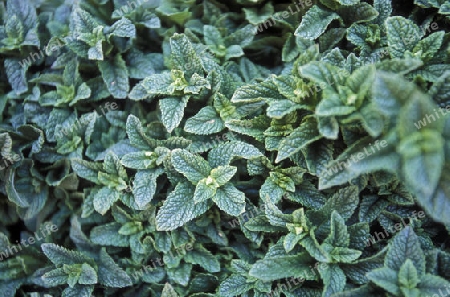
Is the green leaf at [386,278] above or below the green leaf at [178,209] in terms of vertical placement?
above

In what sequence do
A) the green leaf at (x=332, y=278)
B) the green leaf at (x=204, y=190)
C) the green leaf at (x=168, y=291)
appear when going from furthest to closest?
the green leaf at (x=168, y=291)
the green leaf at (x=204, y=190)
the green leaf at (x=332, y=278)

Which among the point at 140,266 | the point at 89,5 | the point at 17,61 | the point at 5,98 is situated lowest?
the point at 140,266

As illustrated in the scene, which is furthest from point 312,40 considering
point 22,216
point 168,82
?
point 22,216

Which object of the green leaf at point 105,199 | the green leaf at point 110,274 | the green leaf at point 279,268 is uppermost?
the green leaf at point 279,268

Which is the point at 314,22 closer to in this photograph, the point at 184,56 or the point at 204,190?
the point at 184,56

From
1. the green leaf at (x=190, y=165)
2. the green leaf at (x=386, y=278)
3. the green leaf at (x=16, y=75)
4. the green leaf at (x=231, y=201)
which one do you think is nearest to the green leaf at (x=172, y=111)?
the green leaf at (x=190, y=165)

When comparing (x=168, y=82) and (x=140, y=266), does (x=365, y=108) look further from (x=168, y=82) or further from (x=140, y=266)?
→ (x=140, y=266)

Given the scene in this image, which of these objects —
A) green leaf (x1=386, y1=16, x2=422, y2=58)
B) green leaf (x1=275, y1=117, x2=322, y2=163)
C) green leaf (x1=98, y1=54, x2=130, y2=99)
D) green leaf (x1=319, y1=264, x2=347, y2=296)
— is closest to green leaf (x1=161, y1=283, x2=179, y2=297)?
green leaf (x1=319, y1=264, x2=347, y2=296)

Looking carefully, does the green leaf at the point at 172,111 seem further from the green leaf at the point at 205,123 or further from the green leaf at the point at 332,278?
the green leaf at the point at 332,278
